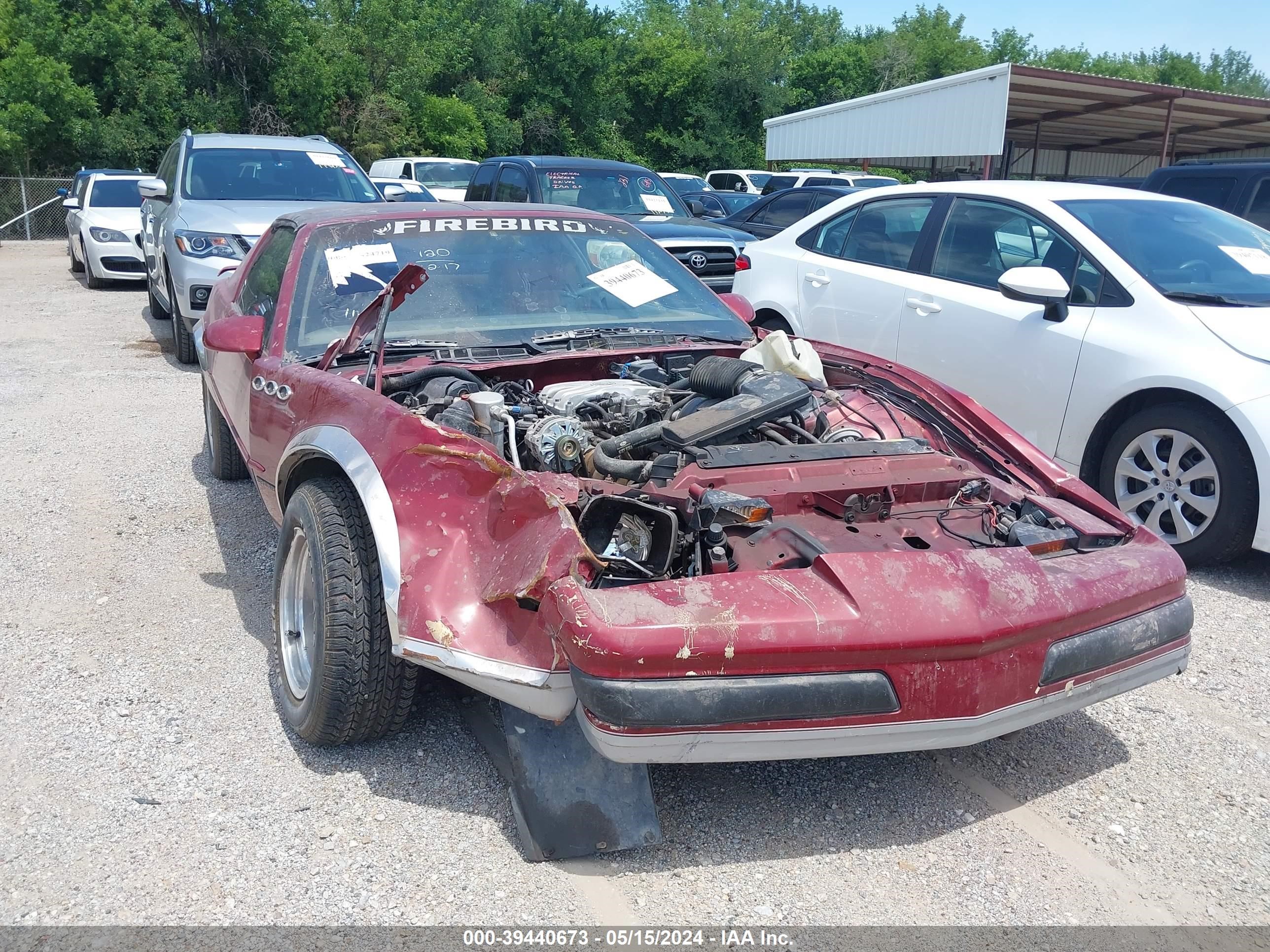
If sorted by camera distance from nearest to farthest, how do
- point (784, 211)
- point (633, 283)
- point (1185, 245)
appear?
point (633, 283)
point (1185, 245)
point (784, 211)

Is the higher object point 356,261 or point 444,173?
point 444,173

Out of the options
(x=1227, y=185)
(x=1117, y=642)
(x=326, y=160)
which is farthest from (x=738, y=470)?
(x=1227, y=185)

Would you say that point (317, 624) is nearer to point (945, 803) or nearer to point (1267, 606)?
point (945, 803)

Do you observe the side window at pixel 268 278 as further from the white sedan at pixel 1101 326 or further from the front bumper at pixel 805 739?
the white sedan at pixel 1101 326

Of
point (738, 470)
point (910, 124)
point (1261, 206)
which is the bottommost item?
point (738, 470)

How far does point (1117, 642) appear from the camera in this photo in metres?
2.79

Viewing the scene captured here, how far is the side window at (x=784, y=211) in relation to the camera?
12.9 metres

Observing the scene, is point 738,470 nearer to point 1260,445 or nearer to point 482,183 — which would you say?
point 1260,445

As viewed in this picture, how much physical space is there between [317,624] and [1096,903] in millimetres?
2193

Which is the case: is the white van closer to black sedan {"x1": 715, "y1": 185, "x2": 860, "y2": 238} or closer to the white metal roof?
black sedan {"x1": 715, "y1": 185, "x2": 860, "y2": 238}

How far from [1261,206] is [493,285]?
24.7ft

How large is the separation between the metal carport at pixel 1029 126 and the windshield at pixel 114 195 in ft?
46.9

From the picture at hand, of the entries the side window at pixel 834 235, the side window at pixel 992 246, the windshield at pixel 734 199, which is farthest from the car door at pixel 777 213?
the side window at pixel 992 246

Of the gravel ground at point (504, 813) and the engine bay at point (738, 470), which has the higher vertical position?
the engine bay at point (738, 470)
